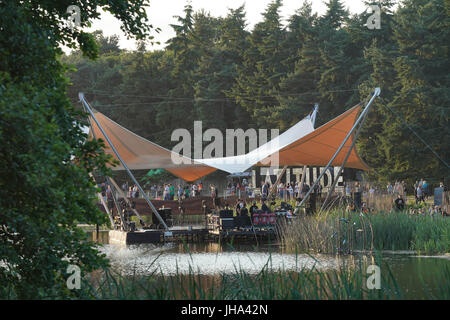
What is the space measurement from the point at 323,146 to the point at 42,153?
14.4 m

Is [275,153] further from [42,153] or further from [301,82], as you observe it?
[301,82]

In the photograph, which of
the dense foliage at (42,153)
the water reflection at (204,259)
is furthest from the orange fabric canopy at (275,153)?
the dense foliage at (42,153)

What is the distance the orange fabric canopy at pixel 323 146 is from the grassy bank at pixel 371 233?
3449 mm

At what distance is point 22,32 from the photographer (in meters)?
4.61

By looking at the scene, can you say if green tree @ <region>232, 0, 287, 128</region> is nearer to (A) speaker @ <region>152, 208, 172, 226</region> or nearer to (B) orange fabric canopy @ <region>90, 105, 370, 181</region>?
(B) orange fabric canopy @ <region>90, 105, 370, 181</region>

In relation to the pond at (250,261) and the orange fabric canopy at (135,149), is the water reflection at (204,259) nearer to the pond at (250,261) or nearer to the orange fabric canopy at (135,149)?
the pond at (250,261)

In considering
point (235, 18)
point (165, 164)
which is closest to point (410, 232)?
point (165, 164)

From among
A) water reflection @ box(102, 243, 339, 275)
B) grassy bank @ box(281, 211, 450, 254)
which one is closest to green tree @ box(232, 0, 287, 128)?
water reflection @ box(102, 243, 339, 275)

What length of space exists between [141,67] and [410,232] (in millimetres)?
32451

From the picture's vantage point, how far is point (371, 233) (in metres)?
12.3

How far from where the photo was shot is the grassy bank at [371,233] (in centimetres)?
1230

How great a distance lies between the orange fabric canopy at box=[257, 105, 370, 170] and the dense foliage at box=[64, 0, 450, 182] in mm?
6483

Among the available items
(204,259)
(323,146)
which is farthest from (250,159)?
(204,259)
